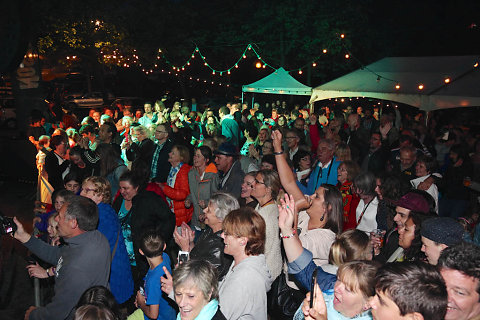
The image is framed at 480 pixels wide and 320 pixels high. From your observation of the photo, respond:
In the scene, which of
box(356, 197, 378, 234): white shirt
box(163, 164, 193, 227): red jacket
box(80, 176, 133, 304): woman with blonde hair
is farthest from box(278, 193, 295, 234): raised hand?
box(163, 164, 193, 227): red jacket

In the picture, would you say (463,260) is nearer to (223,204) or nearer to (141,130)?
(223,204)

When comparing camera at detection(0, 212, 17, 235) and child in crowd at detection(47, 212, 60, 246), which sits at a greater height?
camera at detection(0, 212, 17, 235)

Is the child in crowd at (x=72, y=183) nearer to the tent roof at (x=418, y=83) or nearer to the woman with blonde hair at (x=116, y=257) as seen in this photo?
the woman with blonde hair at (x=116, y=257)

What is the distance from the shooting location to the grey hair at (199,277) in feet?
8.95

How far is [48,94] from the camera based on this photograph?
2072cm

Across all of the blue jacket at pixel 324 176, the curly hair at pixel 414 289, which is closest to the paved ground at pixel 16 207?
the blue jacket at pixel 324 176

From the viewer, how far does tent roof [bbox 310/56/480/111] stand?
11633 mm

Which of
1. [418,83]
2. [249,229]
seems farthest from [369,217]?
[418,83]

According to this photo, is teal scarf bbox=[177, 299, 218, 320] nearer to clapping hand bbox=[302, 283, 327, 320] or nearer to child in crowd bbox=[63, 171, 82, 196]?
clapping hand bbox=[302, 283, 327, 320]

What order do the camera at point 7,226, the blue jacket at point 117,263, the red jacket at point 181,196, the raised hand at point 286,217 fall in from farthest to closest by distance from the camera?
the red jacket at point 181,196
the blue jacket at point 117,263
the camera at point 7,226
the raised hand at point 286,217

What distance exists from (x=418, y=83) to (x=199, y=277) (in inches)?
459

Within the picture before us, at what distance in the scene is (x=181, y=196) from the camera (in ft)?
19.7

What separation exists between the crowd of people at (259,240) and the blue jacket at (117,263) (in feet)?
0.04

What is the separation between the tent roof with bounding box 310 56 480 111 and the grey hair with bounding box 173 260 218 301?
1030 centimetres
